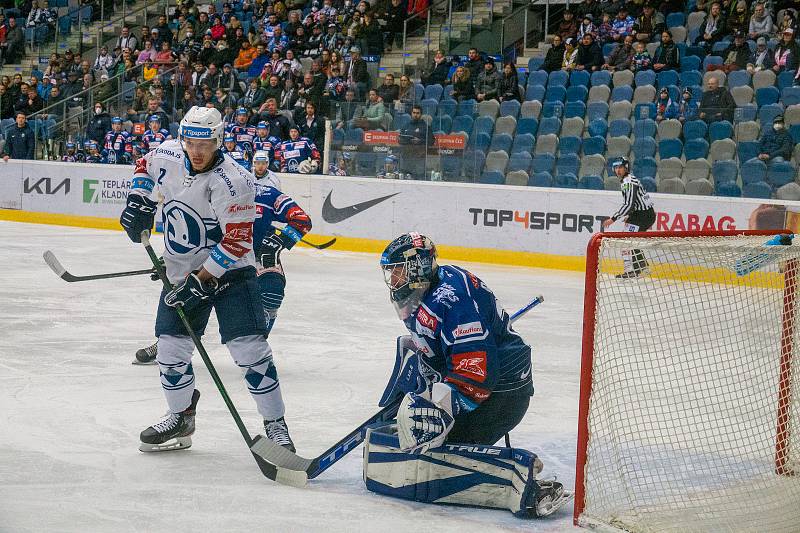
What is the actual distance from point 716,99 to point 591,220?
5.81ft

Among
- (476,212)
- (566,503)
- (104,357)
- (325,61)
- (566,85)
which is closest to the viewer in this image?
(566,503)

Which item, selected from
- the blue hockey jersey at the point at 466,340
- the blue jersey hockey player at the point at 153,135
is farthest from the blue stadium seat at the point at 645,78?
the blue hockey jersey at the point at 466,340

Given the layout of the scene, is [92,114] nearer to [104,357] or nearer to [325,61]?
[325,61]

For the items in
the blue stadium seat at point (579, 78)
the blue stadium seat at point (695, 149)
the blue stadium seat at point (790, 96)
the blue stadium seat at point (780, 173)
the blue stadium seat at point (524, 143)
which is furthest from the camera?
the blue stadium seat at point (579, 78)

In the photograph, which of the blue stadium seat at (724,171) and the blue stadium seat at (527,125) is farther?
the blue stadium seat at (527,125)

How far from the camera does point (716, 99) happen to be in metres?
11.4

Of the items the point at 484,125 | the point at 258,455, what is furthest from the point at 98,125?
the point at 258,455

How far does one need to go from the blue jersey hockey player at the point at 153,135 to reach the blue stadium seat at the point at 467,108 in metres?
4.55

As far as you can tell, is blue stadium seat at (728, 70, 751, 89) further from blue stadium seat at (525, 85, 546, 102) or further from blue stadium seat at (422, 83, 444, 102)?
blue stadium seat at (422, 83, 444, 102)

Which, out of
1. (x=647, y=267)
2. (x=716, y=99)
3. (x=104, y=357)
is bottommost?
(x=104, y=357)

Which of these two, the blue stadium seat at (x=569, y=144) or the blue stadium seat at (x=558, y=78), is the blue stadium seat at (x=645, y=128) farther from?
the blue stadium seat at (x=558, y=78)

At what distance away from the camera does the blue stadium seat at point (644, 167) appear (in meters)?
11.4

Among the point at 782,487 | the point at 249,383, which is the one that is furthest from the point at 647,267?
the point at 249,383

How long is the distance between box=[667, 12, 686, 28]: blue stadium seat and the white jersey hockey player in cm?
1063
